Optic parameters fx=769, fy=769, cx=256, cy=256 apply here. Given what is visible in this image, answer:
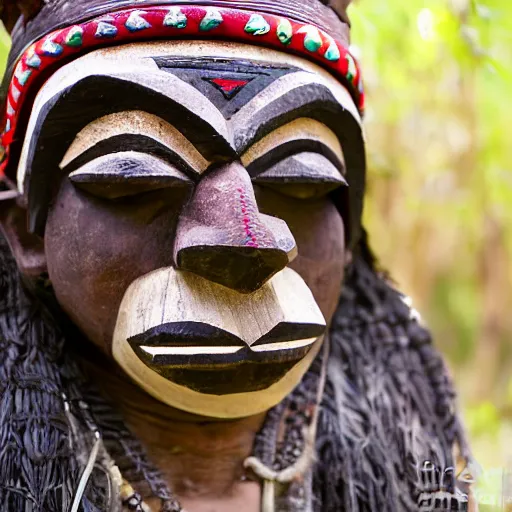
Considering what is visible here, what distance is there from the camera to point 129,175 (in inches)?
42.5

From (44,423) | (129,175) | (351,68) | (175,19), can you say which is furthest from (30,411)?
(351,68)

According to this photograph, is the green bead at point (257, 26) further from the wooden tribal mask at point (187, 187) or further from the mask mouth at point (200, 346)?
the mask mouth at point (200, 346)

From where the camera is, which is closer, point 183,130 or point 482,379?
point 183,130

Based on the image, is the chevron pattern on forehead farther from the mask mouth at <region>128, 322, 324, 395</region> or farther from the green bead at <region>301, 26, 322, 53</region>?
the mask mouth at <region>128, 322, 324, 395</region>

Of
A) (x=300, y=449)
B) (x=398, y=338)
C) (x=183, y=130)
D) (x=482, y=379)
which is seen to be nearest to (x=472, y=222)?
(x=482, y=379)

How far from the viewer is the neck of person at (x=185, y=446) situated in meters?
1.27

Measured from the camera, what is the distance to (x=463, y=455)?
149 cm

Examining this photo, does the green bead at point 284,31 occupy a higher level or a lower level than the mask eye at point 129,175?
higher

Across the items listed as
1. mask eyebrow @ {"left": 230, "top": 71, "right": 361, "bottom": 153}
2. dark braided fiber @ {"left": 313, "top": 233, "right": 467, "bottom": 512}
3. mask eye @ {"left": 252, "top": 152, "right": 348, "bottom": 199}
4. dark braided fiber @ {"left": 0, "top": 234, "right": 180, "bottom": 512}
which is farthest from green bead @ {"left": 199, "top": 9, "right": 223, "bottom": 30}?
dark braided fiber @ {"left": 313, "top": 233, "right": 467, "bottom": 512}

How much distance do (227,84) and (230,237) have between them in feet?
0.78

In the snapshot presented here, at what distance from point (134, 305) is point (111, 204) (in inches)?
6.1

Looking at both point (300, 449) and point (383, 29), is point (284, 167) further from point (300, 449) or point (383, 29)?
point (383, 29)

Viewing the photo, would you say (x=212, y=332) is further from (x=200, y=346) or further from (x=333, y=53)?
(x=333, y=53)

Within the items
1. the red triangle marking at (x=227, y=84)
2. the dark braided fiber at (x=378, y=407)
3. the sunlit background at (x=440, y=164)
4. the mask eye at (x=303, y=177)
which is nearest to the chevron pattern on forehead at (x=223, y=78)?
the red triangle marking at (x=227, y=84)
